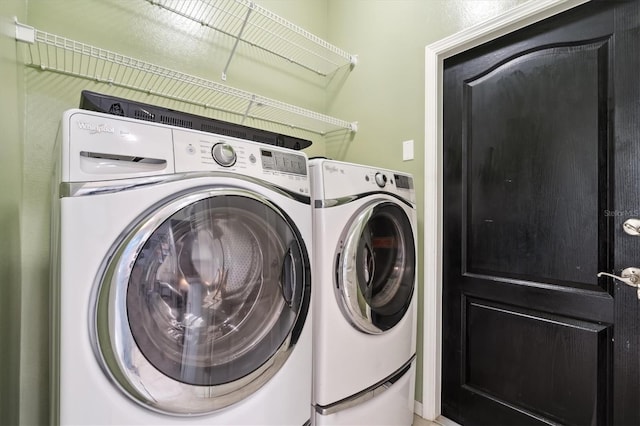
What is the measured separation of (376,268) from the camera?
124 cm

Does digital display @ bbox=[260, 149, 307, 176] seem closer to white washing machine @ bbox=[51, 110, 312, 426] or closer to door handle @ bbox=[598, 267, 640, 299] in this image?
white washing machine @ bbox=[51, 110, 312, 426]

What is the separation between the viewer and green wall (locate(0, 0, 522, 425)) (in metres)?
0.96

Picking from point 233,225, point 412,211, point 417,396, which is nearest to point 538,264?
point 412,211

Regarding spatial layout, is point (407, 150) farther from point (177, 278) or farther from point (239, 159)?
point (177, 278)

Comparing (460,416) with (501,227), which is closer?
(501,227)

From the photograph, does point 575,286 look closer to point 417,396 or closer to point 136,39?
point 417,396

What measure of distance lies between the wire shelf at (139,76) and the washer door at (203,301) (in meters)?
0.78

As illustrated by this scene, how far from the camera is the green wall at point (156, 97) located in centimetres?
96

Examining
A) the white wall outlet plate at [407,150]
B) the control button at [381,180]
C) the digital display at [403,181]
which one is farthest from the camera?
the white wall outlet plate at [407,150]

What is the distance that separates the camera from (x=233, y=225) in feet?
2.71

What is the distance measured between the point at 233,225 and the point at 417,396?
1409 millimetres

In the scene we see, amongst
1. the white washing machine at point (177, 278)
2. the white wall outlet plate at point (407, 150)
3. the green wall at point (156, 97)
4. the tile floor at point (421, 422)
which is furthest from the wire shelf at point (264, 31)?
the tile floor at point (421, 422)

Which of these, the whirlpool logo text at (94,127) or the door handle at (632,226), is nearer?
the whirlpool logo text at (94,127)

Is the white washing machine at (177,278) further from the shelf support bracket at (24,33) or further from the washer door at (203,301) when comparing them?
the shelf support bracket at (24,33)
